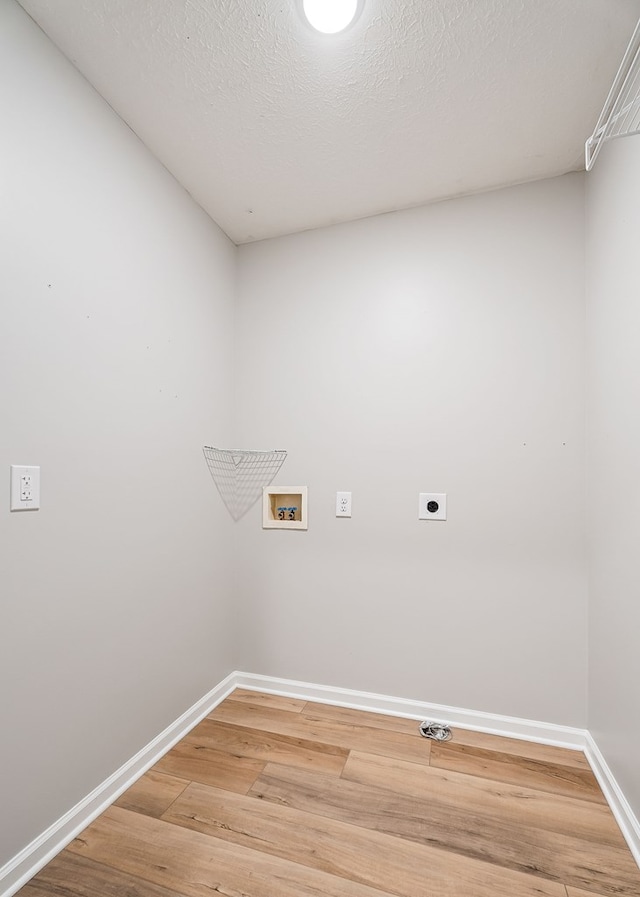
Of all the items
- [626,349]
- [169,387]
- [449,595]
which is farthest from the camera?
[449,595]

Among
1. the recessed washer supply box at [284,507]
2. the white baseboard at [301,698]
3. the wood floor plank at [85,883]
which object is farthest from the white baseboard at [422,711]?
the wood floor plank at [85,883]

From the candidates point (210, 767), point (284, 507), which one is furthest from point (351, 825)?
point (284, 507)

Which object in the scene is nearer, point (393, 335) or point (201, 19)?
point (201, 19)

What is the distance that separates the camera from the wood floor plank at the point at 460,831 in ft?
4.16

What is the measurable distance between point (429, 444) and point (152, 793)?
1774mm

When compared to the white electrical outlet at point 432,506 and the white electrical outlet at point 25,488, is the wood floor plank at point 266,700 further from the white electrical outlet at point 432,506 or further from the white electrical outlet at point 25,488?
the white electrical outlet at point 25,488

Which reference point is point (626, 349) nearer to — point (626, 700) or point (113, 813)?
point (626, 700)

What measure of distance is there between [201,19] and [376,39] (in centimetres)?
53

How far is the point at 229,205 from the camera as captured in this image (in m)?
2.16

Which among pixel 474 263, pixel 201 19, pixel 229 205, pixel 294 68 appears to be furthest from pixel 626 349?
pixel 229 205

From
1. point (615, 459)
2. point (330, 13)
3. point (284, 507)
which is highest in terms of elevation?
point (330, 13)

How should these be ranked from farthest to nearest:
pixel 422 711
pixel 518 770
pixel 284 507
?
pixel 284 507 → pixel 422 711 → pixel 518 770

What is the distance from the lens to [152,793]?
5.15ft

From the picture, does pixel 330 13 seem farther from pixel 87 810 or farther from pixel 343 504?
pixel 87 810
